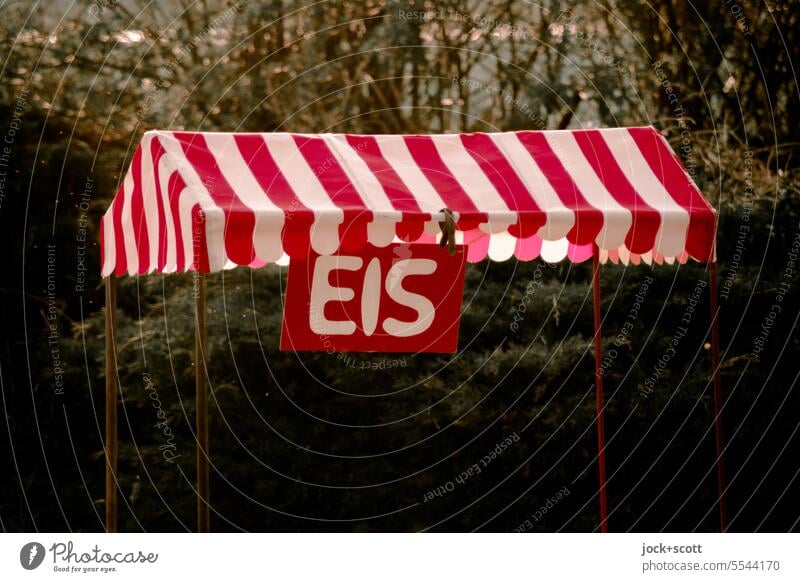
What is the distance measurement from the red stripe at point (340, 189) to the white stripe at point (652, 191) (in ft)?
4.20

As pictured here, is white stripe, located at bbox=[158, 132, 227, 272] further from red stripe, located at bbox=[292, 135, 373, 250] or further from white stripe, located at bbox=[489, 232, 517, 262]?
white stripe, located at bbox=[489, 232, 517, 262]

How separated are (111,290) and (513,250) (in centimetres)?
215

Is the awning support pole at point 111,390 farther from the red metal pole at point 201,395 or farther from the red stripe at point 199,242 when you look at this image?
the red stripe at point 199,242

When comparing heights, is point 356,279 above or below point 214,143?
below

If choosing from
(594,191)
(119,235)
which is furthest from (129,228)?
(594,191)

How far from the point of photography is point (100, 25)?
8.08 m

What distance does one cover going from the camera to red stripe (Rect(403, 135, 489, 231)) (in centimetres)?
411

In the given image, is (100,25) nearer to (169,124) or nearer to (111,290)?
(169,124)

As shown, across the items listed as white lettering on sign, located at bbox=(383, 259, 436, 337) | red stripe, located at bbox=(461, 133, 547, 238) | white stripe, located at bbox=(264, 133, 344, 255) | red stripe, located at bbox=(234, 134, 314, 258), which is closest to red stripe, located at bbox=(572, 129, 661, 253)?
red stripe, located at bbox=(461, 133, 547, 238)

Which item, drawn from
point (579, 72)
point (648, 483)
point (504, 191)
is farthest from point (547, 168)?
point (579, 72)

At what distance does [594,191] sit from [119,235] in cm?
227

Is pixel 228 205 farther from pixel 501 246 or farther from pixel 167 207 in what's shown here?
pixel 501 246

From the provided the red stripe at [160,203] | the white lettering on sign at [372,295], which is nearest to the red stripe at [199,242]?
the red stripe at [160,203]

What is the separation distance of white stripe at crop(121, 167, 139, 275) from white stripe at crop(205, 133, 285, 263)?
52 cm
